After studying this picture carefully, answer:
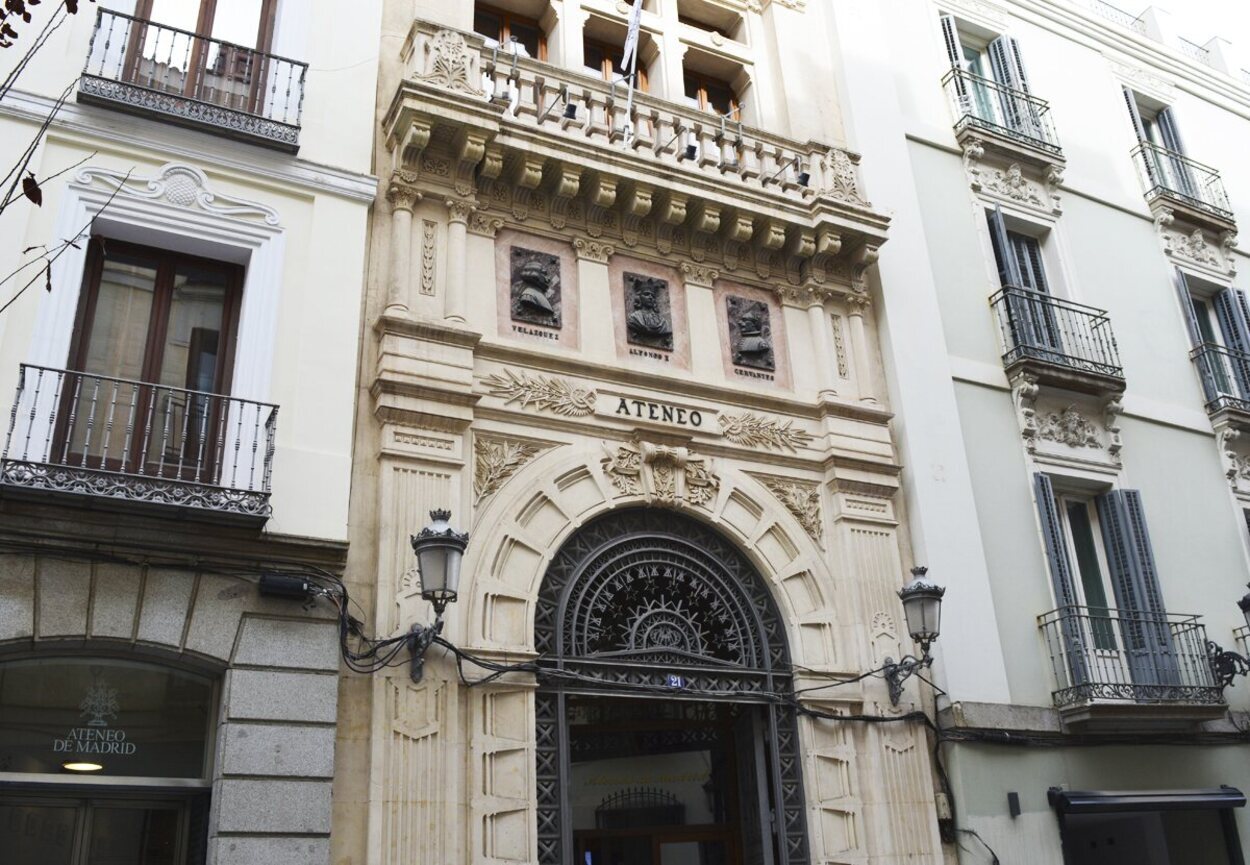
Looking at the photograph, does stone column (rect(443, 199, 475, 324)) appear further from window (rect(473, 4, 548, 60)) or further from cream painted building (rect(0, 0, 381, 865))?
window (rect(473, 4, 548, 60))

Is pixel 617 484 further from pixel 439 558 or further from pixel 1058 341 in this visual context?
pixel 1058 341

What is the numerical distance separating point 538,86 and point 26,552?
6.70 meters

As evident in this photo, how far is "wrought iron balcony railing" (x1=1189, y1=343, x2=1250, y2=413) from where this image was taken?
49.5ft

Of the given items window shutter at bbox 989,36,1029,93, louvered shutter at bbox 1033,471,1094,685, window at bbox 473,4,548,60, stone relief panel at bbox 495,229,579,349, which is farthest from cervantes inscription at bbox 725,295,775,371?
window shutter at bbox 989,36,1029,93

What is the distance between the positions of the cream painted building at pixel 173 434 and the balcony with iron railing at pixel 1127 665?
7525mm

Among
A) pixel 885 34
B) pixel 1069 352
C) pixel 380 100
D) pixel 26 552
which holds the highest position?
pixel 885 34

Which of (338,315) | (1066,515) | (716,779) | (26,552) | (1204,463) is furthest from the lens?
(1204,463)

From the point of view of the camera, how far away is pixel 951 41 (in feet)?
51.7

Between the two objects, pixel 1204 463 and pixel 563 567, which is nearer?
pixel 563 567

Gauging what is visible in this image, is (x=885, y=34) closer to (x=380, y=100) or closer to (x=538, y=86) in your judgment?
(x=538, y=86)

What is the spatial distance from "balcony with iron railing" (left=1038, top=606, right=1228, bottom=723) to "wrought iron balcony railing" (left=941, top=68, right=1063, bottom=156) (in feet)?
21.2

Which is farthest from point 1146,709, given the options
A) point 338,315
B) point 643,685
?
point 338,315

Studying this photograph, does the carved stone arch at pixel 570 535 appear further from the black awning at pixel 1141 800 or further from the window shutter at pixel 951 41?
the window shutter at pixel 951 41

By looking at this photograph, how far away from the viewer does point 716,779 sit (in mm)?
11008
